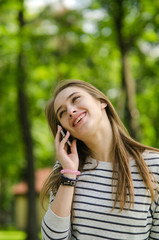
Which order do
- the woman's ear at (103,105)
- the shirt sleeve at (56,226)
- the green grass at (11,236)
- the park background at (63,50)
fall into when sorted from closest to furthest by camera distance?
the shirt sleeve at (56,226) → the woman's ear at (103,105) → the park background at (63,50) → the green grass at (11,236)

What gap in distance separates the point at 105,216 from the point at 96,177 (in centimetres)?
27

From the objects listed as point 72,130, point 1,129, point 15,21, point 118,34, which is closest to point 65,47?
point 15,21

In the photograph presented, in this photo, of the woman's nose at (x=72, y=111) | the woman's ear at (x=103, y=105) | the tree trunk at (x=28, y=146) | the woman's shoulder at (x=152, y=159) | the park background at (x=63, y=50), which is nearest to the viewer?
the woman's shoulder at (x=152, y=159)

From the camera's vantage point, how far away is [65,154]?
7.83ft

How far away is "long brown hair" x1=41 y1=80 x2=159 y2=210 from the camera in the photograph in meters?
2.25

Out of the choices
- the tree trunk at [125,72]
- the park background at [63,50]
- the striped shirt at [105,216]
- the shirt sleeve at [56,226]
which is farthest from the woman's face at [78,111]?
the tree trunk at [125,72]

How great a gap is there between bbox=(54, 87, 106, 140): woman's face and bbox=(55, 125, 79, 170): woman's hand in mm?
77

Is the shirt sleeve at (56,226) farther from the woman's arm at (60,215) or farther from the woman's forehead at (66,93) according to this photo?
the woman's forehead at (66,93)

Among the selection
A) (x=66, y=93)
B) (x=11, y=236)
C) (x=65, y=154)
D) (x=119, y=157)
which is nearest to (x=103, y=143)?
(x=119, y=157)

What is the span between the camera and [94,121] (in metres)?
2.40

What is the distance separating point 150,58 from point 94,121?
11.3 m

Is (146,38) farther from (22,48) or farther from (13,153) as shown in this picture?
(13,153)

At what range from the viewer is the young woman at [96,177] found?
222 centimetres

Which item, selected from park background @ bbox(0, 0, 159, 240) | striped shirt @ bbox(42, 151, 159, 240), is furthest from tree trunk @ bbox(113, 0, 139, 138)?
striped shirt @ bbox(42, 151, 159, 240)
